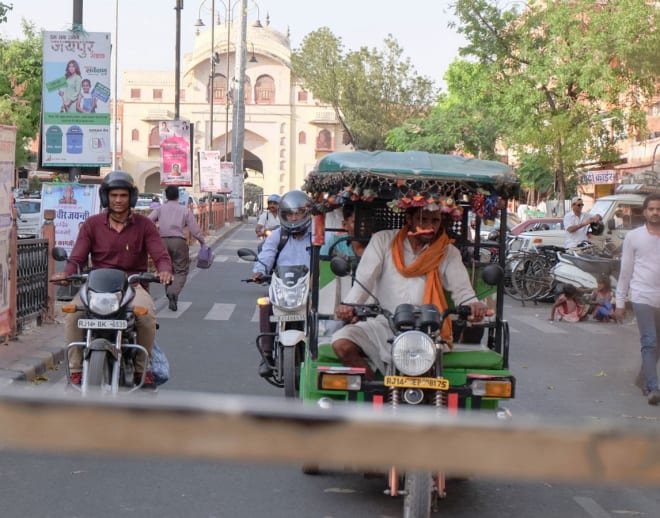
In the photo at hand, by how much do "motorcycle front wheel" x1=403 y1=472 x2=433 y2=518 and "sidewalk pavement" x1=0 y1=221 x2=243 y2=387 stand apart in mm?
4538

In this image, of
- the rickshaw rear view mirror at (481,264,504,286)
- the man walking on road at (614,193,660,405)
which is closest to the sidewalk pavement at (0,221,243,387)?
the rickshaw rear view mirror at (481,264,504,286)

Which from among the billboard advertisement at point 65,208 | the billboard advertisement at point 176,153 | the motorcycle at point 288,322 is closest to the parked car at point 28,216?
the billboard advertisement at point 176,153

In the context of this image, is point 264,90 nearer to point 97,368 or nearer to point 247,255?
point 247,255

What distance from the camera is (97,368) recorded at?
637 centimetres

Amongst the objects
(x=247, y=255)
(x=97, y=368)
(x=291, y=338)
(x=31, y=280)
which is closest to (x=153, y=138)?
(x=31, y=280)

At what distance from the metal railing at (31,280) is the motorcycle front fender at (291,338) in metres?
4.74

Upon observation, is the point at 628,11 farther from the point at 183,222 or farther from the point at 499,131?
the point at 183,222

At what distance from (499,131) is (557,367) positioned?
37965 millimetres

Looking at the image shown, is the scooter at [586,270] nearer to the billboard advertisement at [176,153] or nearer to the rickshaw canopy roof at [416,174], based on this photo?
the rickshaw canopy roof at [416,174]

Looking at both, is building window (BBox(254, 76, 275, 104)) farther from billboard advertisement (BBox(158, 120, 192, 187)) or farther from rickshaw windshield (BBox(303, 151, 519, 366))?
rickshaw windshield (BBox(303, 151, 519, 366))

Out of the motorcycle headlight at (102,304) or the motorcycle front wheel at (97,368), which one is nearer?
the motorcycle front wheel at (97,368)

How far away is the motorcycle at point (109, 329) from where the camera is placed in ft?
21.0

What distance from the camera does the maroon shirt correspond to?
7.28 m

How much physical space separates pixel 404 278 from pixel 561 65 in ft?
93.0
